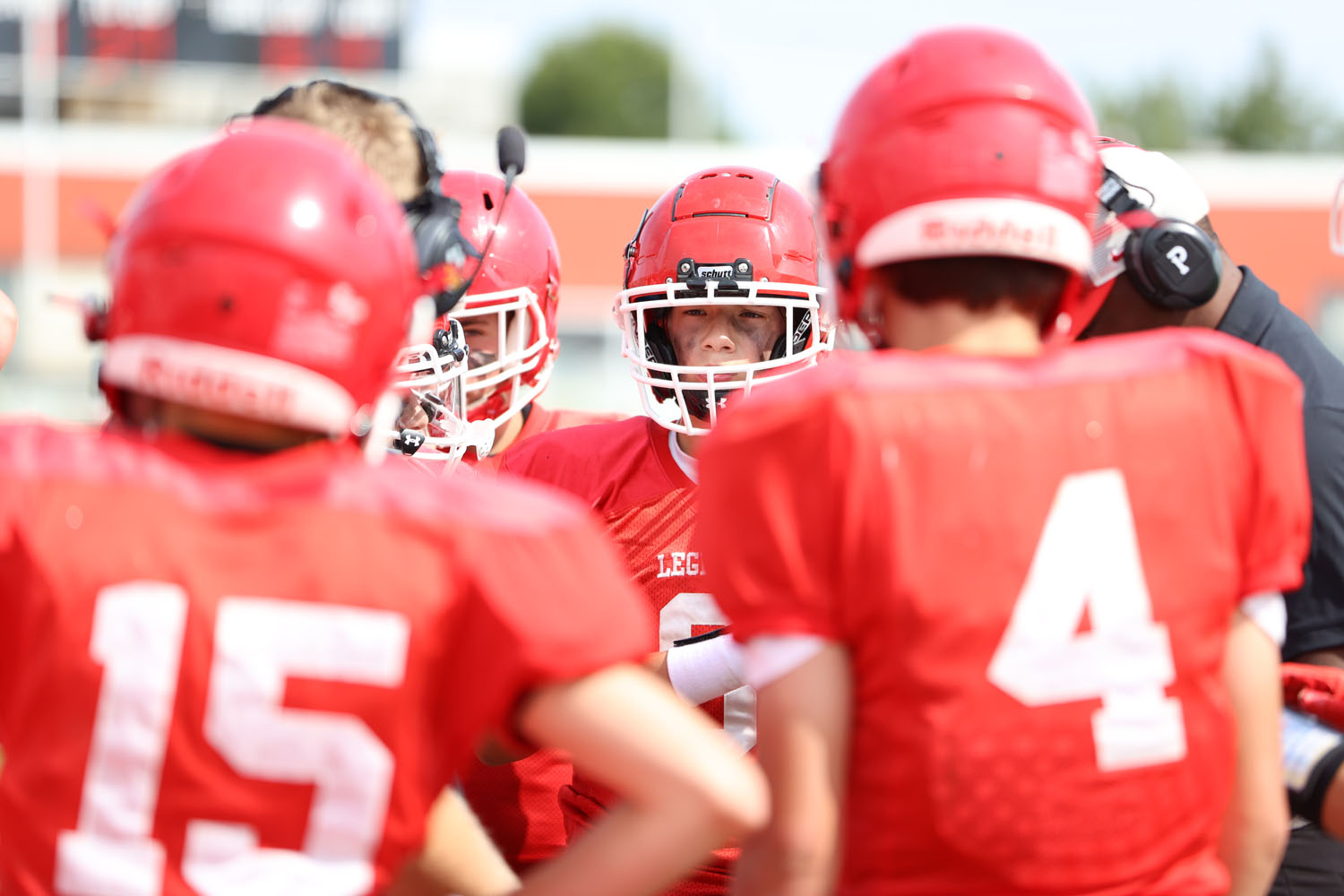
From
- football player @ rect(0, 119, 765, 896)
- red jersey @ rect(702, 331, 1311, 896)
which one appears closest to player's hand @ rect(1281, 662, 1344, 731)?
red jersey @ rect(702, 331, 1311, 896)

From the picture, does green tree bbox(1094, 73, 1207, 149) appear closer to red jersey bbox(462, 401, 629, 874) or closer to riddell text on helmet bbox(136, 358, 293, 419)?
red jersey bbox(462, 401, 629, 874)

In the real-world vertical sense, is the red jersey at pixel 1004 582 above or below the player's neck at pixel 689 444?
above

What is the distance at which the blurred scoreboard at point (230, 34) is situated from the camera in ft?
84.6

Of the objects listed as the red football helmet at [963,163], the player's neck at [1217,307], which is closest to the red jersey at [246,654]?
the red football helmet at [963,163]

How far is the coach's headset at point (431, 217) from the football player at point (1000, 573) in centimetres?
70

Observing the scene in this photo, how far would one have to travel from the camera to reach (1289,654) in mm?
2412

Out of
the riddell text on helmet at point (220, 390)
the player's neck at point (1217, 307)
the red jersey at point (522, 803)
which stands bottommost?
the red jersey at point (522, 803)

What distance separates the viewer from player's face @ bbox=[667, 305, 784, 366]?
10.7 ft

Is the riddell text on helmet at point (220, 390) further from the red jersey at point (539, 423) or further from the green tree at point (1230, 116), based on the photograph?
the green tree at point (1230, 116)

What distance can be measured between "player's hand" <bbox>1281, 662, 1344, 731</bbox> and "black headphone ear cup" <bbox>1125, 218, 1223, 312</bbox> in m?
0.62

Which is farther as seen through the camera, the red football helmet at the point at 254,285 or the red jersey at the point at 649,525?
A: the red jersey at the point at 649,525

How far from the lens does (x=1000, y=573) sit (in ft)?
5.37

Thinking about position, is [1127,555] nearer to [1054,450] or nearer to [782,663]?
[1054,450]

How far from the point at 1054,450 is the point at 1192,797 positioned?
0.46 m
